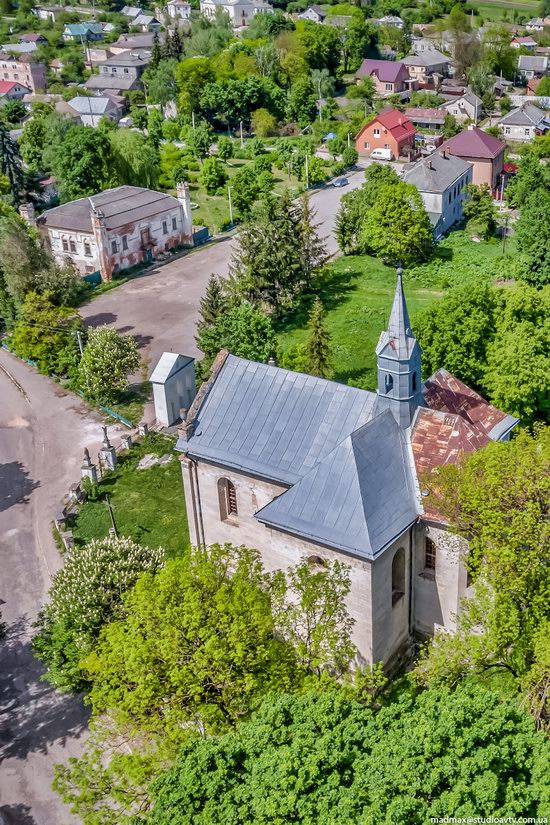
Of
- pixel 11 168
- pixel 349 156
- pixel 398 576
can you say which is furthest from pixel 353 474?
pixel 349 156

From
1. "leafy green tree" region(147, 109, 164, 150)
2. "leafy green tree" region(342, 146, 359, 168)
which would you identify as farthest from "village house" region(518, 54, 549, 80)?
"leafy green tree" region(147, 109, 164, 150)

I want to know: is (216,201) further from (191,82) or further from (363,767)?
(363,767)

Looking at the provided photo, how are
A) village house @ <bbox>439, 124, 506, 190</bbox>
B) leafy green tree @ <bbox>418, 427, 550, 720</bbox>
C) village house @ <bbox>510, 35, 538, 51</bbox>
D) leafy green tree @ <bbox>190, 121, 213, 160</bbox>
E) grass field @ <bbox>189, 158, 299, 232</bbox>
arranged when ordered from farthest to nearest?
village house @ <bbox>510, 35, 538, 51</bbox> → leafy green tree @ <bbox>190, 121, 213, 160</bbox> → village house @ <bbox>439, 124, 506, 190</bbox> → grass field @ <bbox>189, 158, 299, 232</bbox> → leafy green tree @ <bbox>418, 427, 550, 720</bbox>

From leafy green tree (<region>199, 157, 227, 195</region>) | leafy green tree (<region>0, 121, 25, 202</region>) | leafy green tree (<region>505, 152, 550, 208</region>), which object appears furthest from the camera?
leafy green tree (<region>199, 157, 227, 195</region>)

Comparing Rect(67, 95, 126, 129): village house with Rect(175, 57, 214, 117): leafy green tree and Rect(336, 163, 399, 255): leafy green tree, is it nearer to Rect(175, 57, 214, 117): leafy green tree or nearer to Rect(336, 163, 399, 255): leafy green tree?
Rect(175, 57, 214, 117): leafy green tree

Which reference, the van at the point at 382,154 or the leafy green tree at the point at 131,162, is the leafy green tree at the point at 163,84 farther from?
the leafy green tree at the point at 131,162

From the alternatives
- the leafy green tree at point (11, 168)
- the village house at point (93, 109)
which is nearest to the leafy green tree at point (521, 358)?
the leafy green tree at point (11, 168)

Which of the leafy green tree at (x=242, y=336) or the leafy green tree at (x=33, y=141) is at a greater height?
the leafy green tree at (x=33, y=141)
